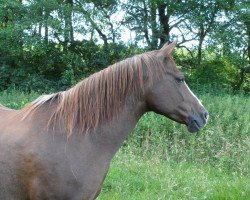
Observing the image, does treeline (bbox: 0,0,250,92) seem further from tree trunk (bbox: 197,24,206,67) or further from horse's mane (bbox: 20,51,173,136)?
horse's mane (bbox: 20,51,173,136)

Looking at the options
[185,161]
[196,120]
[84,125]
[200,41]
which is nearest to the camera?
[84,125]

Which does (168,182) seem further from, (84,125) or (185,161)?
(84,125)

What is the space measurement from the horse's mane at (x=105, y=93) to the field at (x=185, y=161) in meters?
2.11

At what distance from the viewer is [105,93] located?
352 cm

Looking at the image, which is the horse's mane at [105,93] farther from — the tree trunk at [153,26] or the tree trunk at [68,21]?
the tree trunk at [153,26]

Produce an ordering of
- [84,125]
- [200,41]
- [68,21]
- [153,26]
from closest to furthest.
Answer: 1. [84,125]
2. [68,21]
3. [153,26]
4. [200,41]

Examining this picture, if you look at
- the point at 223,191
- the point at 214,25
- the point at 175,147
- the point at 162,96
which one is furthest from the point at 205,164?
the point at 214,25

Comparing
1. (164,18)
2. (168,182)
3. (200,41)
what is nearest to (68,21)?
(164,18)

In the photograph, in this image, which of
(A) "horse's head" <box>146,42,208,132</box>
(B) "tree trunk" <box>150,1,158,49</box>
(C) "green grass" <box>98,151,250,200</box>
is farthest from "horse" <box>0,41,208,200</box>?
(B) "tree trunk" <box>150,1,158,49</box>

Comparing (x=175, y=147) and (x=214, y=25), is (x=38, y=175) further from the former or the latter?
(x=214, y=25)

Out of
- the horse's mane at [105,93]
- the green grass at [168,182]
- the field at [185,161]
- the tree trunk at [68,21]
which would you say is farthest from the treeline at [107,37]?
the horse's mane at [105,93]

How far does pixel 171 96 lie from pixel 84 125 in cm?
75

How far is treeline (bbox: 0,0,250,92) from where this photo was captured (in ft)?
48.9

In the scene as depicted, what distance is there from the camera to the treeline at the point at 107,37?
14898 millimetres
